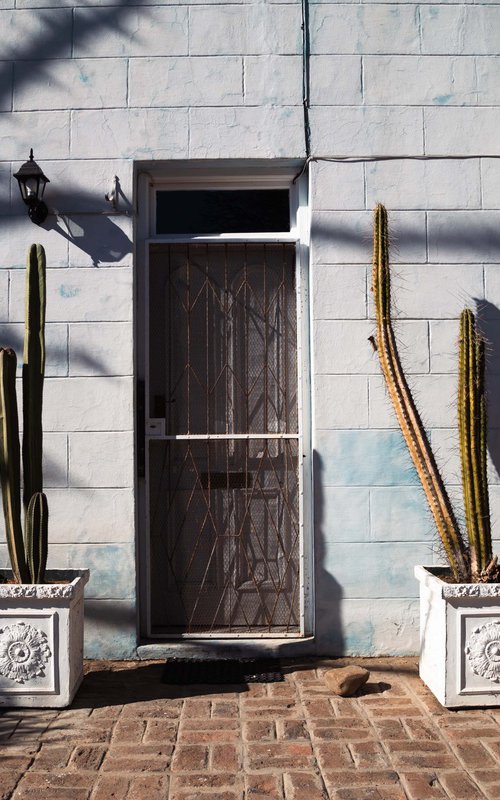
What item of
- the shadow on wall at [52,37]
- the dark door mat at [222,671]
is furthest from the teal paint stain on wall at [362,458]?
the shadow on wall at [52,37]

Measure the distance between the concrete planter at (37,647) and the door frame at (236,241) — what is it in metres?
0.73

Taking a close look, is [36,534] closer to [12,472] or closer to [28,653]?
[12,472]

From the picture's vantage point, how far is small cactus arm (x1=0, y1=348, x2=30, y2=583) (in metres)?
3.38

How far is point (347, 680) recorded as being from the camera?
3441 millimetres

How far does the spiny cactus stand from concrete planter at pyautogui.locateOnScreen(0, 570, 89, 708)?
127 mm

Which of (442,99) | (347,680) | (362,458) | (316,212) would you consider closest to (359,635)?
(347,680)

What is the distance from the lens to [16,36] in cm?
406

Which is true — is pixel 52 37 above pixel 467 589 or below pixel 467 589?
above

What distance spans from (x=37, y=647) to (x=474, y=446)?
6.76ft

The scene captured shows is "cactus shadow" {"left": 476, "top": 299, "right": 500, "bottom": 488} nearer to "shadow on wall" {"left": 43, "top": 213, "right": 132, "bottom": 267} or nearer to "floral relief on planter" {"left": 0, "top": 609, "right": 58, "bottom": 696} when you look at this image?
"shadow on wall" {"left": 43, "top": 213, "right": 132, "bottom": 267}

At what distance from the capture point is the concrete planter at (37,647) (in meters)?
3.32

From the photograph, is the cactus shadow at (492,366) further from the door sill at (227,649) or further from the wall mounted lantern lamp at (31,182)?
the wall mounted lantern lamp at (31,182)

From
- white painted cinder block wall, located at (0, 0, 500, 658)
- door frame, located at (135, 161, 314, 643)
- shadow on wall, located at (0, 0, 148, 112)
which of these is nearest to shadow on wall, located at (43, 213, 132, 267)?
white painted cinder block wall, located at (0, 0, 500, 658)

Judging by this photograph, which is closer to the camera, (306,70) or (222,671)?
(222,671)
